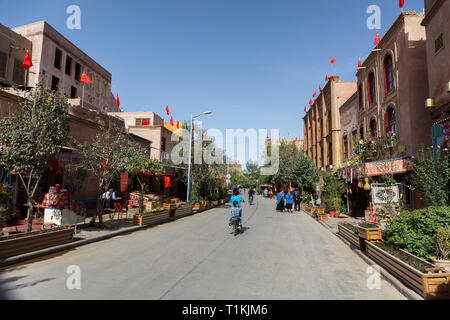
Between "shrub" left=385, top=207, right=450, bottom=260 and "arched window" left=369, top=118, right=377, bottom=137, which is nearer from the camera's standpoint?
"shrub" left=385, top=207, right=450, bottom=260

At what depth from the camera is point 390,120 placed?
55.2 ft

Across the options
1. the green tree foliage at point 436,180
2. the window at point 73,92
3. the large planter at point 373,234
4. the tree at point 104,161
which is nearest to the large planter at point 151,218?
the tree at point 104,161

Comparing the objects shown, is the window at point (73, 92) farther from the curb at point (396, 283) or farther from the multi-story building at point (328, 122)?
the curb at point (396, 283)

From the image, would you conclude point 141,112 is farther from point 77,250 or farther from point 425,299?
point 425,299

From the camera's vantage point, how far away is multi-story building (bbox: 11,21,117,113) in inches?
942

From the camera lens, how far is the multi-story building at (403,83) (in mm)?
14219

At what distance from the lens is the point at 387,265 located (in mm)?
6172

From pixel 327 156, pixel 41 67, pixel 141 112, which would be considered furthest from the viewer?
pixel 141 112

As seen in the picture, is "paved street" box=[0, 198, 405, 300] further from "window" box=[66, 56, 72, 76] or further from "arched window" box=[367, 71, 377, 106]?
"window" box=[66, 56, 72, 76]

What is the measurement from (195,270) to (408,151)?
512 inches

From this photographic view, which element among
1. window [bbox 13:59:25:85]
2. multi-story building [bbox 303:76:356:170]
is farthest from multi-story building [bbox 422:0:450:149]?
window [bbox 13:59:25:85]

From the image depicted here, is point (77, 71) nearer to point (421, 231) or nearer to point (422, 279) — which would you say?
point (421, 231)

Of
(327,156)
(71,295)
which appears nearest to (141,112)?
(327,156)

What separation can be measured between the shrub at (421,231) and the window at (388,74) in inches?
490
